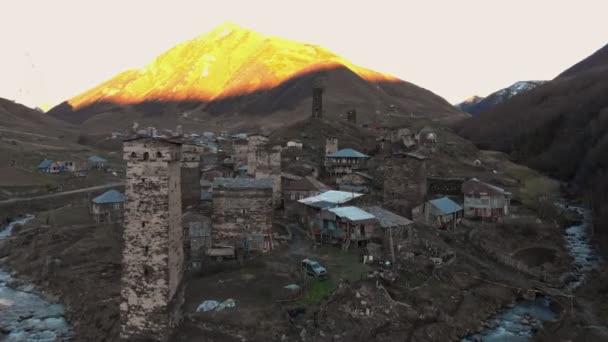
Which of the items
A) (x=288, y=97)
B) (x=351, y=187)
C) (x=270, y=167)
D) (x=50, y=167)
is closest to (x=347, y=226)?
(x=270, y=167)

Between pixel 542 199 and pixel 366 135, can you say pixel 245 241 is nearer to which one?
pixel 542 199

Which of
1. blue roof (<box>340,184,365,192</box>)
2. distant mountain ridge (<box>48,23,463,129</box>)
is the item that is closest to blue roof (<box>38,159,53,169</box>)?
blue roof (<box>340,184,365,192</box>)

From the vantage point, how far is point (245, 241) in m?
32.0

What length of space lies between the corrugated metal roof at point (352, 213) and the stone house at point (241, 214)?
17.3 feet

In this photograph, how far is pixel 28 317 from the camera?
30.0m

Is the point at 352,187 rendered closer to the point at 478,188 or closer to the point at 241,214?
the point at 478,188

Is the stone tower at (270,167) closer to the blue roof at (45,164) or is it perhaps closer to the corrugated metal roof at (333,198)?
the corrugated metal roof at (333,198)

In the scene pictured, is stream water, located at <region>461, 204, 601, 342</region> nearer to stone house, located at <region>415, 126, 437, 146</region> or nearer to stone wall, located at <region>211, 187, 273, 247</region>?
stone wall, located at <region>211, 187, 273, 247</region>

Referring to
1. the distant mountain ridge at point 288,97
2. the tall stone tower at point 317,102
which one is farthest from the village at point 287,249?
the distant mountain ridge at point 288,97

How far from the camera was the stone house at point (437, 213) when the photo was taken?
4259cm

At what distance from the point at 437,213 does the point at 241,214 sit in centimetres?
1947

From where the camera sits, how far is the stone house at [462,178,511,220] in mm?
46625

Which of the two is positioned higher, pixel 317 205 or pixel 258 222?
pixel 317 205

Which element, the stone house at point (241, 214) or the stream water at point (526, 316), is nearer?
the stream water at point (526, 316)
